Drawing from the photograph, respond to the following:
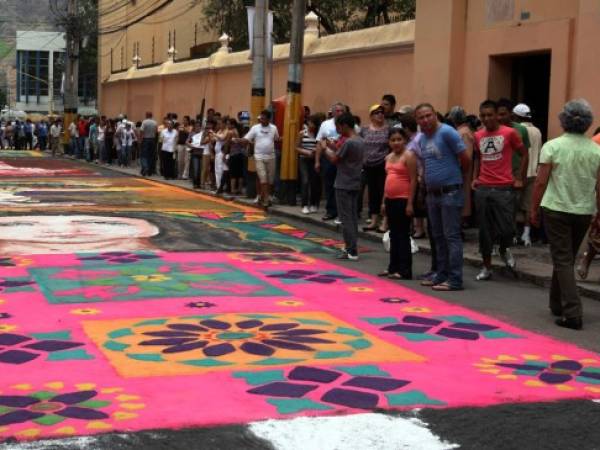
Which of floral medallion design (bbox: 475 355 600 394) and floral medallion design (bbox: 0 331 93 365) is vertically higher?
floral medallion design (bbox: 475 355 600 394)

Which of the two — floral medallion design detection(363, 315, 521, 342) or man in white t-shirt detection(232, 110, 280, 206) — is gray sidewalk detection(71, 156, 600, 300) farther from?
floral medallion design detection(363, 315, 521, 342)

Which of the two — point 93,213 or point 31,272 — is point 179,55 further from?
point 31,272

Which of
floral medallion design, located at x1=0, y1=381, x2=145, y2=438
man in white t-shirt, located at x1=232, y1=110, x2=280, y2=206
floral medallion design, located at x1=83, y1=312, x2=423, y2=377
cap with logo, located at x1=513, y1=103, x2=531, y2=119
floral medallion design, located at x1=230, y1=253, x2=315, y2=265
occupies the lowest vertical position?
floral medallion design, located at x1=0, y1=381, x2=145, y2=438

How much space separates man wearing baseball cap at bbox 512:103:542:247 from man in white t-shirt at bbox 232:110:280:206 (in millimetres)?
6166

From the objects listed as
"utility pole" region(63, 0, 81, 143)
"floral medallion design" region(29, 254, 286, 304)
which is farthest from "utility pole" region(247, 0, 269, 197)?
"utility pole" region(63, 0, 81, 143)

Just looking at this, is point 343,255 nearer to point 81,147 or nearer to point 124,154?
point 124,154

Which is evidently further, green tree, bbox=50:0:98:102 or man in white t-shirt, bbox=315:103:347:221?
green tree, bbox=50:0:98:102

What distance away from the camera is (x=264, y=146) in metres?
17.9

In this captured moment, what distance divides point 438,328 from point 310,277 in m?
2.76

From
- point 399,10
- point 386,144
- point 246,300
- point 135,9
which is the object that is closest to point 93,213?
point 386,144

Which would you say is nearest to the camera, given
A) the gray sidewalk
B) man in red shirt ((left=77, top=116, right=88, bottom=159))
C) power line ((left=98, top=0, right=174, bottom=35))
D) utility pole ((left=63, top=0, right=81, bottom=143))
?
the gray sidewalk

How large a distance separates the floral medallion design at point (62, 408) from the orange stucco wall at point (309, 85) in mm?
12938

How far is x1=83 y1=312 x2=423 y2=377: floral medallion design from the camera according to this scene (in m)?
6.52

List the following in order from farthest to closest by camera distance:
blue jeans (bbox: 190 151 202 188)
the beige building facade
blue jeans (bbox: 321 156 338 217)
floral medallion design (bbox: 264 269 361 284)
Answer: blue jeans (bbox: 190 151 202 188) < blue jeans (bbox: 321 156 338 217) < the beige building facade < floral medallion design (bbox: 264 269 361 284)
